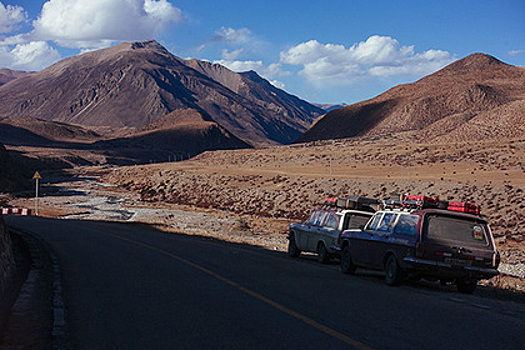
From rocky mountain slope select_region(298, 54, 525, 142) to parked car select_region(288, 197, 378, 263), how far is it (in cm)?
8943

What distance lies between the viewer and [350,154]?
101812 millimetres

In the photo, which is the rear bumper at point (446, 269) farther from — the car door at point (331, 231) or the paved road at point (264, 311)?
the car door at point (331, 231)

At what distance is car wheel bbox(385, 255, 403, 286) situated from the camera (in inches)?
538

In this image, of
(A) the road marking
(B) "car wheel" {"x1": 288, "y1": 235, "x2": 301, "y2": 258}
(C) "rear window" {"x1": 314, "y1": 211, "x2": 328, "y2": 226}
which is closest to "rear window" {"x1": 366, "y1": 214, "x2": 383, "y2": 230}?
(C) "rear window" {"x1": 314, "y1": 211, "x2": 328, "y2": 226}

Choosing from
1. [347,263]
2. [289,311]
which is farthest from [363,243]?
[289,311]

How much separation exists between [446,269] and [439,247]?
0.46 m

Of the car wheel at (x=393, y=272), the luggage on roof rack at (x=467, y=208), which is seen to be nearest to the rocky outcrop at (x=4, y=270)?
the car wheel at (x=393, y=272)

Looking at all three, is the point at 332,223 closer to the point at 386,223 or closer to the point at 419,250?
the point at 386,223

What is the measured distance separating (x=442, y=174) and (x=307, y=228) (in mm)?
48116

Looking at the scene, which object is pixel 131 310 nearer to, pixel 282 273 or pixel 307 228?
pixel 282 273

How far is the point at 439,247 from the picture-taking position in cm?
1327

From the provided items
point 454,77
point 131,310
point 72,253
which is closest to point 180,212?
point 72,253

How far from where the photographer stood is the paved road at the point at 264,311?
8266mm

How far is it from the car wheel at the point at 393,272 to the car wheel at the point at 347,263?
1.73 meters
